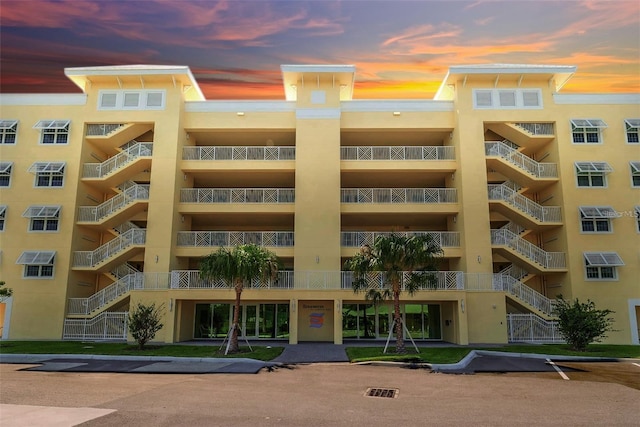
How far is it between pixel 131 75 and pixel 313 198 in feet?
46.3

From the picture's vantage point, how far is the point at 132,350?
2156 centimetres

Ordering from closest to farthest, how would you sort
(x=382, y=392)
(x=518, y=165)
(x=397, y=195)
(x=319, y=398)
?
(x=319, y=398) < (x=382, y=392) < (x=518, y=165) < (x=397, y=195)

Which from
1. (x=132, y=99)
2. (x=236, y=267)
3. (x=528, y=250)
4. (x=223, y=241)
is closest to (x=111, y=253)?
(x=223, y=241)

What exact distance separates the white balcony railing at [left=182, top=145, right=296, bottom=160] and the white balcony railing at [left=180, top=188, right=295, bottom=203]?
217 cm

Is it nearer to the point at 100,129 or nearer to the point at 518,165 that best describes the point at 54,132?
the point at 100,129

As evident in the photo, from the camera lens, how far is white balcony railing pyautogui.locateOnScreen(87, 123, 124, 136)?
98.5 feet

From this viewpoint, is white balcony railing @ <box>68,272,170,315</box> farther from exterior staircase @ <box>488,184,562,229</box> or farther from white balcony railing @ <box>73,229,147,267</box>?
exterior staircase @ <box>488,184,562,229</box>

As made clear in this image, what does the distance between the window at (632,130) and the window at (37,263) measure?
120ft

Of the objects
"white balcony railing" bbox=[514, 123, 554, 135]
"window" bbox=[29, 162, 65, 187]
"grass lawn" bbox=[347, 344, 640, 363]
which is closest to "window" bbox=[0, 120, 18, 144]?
"window" bbox=[29, 162, 65, 187]

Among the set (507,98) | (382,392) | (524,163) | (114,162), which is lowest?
(382,392)

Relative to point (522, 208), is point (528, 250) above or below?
below

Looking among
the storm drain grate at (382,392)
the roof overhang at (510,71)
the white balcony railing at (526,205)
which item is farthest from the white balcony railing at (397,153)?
the storm drain grate at (382,392)

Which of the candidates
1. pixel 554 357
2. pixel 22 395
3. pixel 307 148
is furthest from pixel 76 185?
pixel 554 357

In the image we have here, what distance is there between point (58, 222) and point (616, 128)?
35776 millimetres
